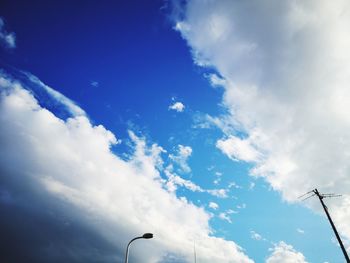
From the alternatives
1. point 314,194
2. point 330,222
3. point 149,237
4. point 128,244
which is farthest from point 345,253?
point 128,244

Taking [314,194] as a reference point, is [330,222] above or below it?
below

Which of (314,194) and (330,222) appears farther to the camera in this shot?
(314,194)

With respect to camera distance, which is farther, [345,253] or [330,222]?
[330,222]

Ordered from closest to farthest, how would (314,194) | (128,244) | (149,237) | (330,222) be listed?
(149,237) → (128,244) → (330,222) → (314,194)

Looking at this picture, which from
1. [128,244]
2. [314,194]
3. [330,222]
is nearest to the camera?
[128,244]

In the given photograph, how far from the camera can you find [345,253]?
16109 millimetres

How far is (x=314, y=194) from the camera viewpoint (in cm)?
2012

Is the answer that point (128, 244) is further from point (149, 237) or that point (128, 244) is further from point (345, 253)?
point (345, 253)

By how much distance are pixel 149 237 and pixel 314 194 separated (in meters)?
15.1

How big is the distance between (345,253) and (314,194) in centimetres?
506

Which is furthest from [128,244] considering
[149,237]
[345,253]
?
[345,253]

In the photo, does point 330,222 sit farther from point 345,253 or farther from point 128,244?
point 128,244

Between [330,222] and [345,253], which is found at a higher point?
[330,222]

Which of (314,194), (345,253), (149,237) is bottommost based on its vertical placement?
(345,253)
